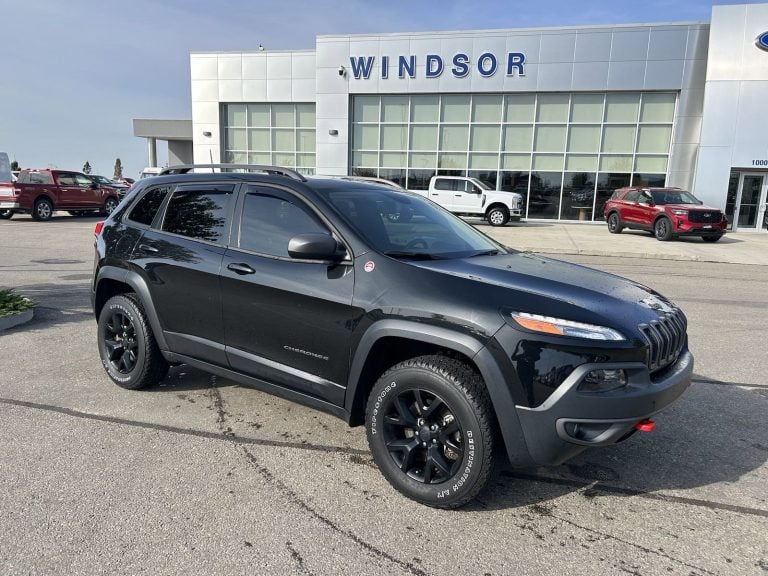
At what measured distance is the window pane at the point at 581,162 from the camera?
25047 mm

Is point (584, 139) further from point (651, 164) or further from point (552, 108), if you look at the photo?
point (651, 164)

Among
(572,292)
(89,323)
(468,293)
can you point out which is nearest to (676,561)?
(572,292)

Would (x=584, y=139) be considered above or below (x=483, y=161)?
above

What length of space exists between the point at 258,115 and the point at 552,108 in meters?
15.3

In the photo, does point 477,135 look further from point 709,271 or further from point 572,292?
point 572,292

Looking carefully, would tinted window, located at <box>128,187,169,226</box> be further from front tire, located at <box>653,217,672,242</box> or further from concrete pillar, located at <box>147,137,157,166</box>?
concrete pillar, located at <box>147,137,157,166</box>

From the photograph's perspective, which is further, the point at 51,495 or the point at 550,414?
the point at 51,495

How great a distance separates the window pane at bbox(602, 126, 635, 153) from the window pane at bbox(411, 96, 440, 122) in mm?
7695

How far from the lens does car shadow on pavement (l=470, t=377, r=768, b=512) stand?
10.3 feet

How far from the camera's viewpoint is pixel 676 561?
2547mm

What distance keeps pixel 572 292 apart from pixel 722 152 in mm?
24395

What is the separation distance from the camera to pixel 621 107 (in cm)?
2447

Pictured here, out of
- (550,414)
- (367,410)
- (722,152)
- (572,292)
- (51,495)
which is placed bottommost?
(51,495)

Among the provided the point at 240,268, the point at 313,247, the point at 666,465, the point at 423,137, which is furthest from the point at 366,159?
the point at 666,465
